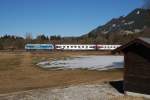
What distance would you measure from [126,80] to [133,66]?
107 cm

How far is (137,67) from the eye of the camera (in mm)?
16859

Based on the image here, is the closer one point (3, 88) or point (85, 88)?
point (85, 88)

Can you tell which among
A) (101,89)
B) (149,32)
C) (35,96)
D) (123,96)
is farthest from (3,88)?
(149,32)

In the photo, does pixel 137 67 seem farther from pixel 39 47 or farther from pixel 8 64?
pixel 39 47

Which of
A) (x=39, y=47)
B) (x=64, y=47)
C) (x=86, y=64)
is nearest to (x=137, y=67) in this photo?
(x=86, y=64)

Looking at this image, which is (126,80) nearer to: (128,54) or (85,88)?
(128,54)

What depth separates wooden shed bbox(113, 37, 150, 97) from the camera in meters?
16.3

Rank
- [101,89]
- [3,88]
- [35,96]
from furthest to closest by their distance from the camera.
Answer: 1. [3,88]
2. [101,89]
3. [35,96]

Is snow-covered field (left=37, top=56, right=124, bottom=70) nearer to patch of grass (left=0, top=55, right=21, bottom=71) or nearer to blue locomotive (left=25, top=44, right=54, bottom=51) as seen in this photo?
patch of grass (left=0, top=55, right=21, bottom=71)

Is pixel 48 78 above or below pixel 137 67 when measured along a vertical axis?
below

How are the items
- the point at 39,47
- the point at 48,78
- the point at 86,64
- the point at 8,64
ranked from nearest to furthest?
1. the point at 48,78
2. the point at 86,64
3. the point at 8,64
4. the point at 39,47

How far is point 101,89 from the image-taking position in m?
19.7

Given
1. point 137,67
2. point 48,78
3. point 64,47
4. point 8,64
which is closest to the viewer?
point 137,67

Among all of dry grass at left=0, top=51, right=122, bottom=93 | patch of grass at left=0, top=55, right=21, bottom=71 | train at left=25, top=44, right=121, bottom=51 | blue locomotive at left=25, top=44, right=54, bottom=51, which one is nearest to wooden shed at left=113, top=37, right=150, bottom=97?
dry grass at left=0, top=51, right=122, bottom=93
